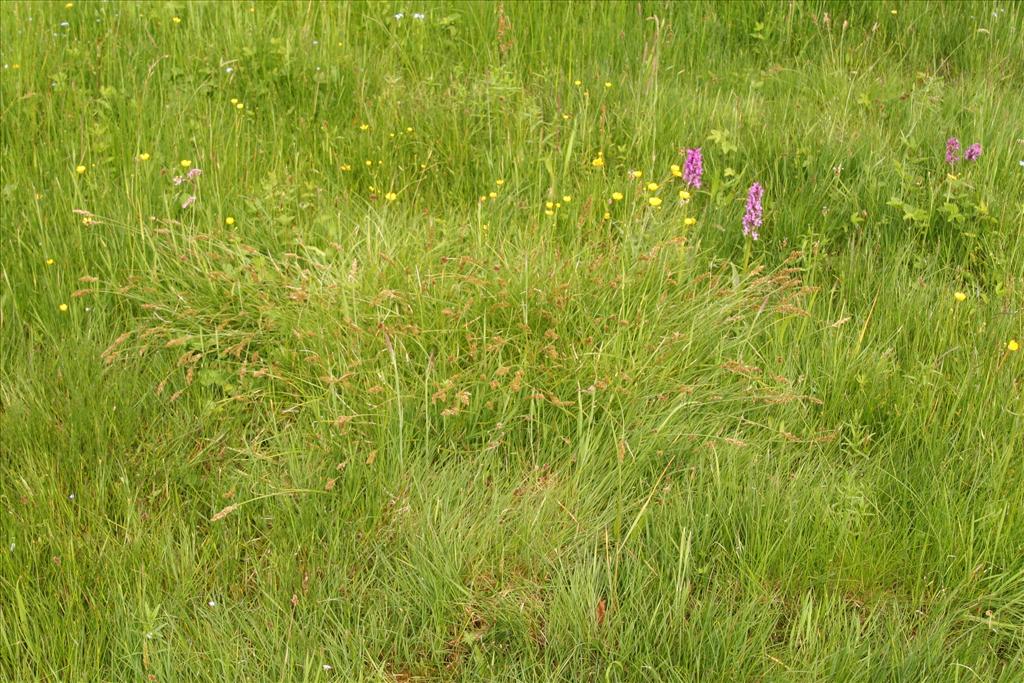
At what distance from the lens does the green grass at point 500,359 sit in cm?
222

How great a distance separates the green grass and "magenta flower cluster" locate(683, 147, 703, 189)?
82mm

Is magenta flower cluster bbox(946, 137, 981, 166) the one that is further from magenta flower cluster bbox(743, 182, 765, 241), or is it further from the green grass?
magenta flower cluster bbox(743, 182, 765, 241)

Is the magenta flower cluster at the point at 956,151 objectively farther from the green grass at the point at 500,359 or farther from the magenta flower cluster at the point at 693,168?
the magenta flower cluster at the point at 693,168

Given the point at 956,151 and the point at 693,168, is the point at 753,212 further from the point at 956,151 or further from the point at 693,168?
the point at 956,151

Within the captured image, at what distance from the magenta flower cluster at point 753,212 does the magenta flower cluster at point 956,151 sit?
2.42 ft

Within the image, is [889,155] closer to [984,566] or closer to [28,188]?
[984,566]

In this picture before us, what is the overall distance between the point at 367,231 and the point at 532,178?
2.20ft

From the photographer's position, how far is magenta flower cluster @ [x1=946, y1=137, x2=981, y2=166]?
340 centimetres

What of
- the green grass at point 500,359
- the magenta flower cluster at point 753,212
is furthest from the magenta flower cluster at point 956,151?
the magenta flower cluster at point 753,212

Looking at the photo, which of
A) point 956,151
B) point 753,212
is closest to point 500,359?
point 753,212

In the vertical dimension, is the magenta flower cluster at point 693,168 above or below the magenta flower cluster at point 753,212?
above

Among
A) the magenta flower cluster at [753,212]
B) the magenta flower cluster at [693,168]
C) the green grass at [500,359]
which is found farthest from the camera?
the magenta flower cluster at [693,168]

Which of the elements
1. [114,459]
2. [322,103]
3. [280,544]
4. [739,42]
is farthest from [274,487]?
[739,42]

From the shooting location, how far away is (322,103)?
12.6 feet
